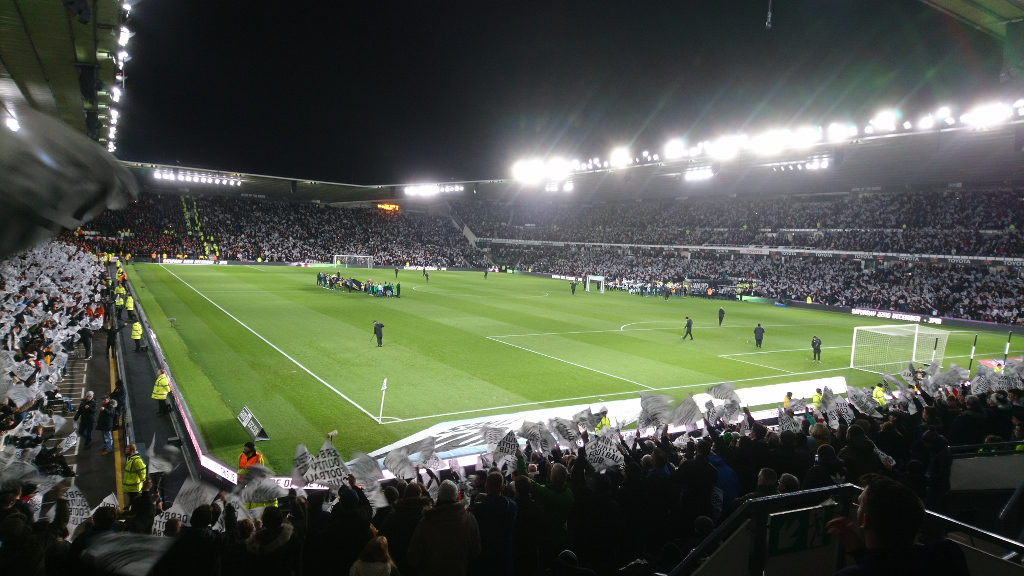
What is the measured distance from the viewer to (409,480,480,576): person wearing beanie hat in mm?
4594

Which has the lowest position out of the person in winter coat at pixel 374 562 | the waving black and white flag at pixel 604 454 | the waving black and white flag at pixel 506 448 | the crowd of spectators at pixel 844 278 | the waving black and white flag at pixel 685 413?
the waving black and white flag at pixel 506 448

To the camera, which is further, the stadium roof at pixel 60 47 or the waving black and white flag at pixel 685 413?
the stadium roof at pixel 60 47

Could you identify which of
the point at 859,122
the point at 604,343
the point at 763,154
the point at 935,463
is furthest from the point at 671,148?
the point at 935,463

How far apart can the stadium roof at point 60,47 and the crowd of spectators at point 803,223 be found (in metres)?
54.7

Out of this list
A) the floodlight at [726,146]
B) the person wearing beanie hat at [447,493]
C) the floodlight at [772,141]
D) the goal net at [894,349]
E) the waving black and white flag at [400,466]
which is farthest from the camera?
the floodlight at [726,146]

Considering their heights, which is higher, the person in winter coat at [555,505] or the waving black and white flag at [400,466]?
the person in winter coat at [555,505]

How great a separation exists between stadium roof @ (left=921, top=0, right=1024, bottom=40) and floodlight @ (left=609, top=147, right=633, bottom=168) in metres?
47.9

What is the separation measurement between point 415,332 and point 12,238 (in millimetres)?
26774

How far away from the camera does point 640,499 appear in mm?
6043

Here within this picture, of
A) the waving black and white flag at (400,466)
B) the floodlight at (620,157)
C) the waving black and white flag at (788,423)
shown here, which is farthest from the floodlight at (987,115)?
the waving black and white flag at (400,466)

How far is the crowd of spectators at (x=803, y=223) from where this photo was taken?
Result: 47.3 meters

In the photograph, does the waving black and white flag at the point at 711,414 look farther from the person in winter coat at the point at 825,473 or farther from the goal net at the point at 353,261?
the goal net at the point at 353,261

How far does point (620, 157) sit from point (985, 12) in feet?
166

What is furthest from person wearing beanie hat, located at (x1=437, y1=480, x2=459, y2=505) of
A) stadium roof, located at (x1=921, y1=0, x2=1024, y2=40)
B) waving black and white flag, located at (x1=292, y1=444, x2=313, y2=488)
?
stadium roof, located at (x1=921, y1=0, x2=1024, y2=40)
